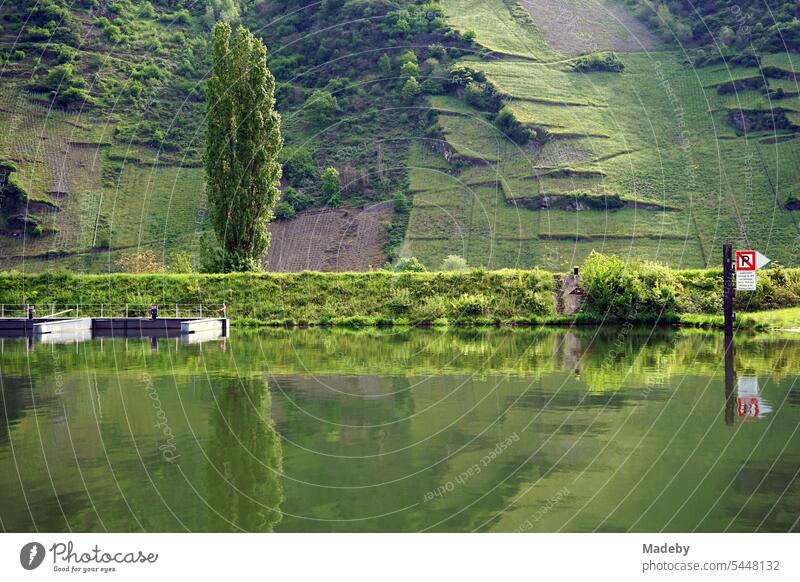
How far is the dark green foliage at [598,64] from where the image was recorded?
4569 inches

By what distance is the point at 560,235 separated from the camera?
294 feet

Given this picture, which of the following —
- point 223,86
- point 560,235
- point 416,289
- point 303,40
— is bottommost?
point 416,289

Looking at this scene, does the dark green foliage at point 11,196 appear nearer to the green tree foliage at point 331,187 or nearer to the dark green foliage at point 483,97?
the green tree foliage at point 331,187

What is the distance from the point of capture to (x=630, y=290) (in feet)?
146

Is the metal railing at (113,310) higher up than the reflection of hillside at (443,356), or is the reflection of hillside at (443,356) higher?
the metal railing at (113,310)

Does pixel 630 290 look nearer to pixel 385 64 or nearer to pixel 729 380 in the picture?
pixel 729 380

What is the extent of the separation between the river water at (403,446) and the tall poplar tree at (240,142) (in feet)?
81.3

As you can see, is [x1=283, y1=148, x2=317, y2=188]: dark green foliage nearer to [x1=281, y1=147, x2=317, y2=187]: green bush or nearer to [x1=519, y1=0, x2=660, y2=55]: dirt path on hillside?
[x1=281, y1=147, x2=317, y2=187]: green bush

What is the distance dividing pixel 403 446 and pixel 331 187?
307 ft

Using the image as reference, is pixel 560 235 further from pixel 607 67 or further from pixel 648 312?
pixel 648 312

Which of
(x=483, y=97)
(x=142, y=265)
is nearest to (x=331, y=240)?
(x=483, y=97)

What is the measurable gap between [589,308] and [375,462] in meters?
35.3

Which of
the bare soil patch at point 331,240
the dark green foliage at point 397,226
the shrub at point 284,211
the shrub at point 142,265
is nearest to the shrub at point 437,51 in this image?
the dark green foliage at point 397,226
